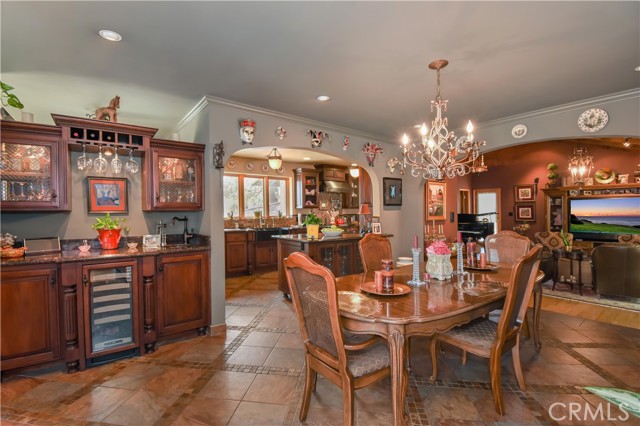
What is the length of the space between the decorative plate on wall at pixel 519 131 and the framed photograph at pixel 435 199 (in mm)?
2611

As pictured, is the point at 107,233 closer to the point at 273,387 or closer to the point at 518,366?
the point at 273,387

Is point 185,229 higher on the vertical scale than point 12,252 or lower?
higher

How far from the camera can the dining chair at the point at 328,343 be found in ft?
5.27

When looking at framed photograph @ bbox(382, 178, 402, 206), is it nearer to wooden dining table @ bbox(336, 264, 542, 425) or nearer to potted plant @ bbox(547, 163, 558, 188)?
wooden dining table @ bbox(336, 264, 542, 425)

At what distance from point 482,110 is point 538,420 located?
3.38m

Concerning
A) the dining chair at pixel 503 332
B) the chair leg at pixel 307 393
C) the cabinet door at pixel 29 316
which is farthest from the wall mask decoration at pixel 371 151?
the cabinet door at pixel 29 316

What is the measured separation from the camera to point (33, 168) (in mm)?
2723

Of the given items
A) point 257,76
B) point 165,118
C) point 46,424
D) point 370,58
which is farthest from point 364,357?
point 165,118

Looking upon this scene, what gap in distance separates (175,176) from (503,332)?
338 centimetres

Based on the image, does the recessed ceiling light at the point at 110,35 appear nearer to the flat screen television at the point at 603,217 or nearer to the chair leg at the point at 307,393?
the chair leg at the point at 307,393

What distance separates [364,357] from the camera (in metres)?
1.81

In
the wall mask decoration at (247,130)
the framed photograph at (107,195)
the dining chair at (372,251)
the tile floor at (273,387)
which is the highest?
the wall mask decoration at (247,130)

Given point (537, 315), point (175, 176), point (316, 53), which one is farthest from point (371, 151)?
point (537, 315)

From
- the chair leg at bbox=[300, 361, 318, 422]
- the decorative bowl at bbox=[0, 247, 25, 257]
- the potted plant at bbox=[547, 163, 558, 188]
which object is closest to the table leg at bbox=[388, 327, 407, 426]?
the chair leg at bbox=[300, 361, 318, 422]
